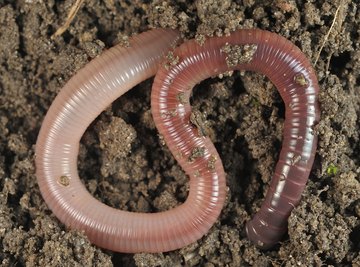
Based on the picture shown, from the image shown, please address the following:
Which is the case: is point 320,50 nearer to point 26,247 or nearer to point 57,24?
point 57,24

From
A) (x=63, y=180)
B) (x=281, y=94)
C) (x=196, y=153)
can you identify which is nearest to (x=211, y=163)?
(x=196, y=153)

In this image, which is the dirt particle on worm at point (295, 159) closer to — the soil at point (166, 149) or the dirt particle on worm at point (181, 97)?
the soil at point (166, 149)

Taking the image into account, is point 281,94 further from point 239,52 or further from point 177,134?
point 177,134

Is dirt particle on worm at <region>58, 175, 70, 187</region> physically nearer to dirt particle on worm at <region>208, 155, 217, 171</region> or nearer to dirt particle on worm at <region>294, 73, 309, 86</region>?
→ dirt particle on worm at <region>208, 155, 217, 171</region>

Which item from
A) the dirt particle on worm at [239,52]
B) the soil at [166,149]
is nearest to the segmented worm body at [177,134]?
the dirt particle on worm at [239,52]

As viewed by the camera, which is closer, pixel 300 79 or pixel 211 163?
pixel 300 79

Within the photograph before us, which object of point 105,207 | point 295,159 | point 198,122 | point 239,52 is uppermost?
point 239,52

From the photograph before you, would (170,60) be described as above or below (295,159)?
above
